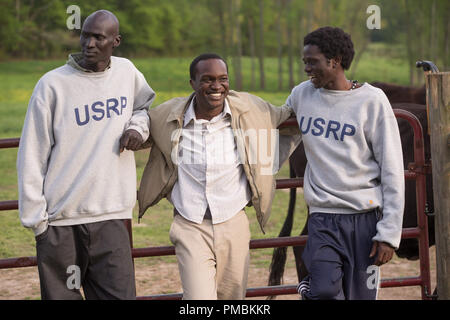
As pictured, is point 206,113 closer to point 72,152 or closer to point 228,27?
point 72,152

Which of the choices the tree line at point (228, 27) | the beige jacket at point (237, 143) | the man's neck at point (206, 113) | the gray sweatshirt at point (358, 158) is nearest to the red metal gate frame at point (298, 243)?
the beige jacket at point (237, 143)

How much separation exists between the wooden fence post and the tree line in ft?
73.4

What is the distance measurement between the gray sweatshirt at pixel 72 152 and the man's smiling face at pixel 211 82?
1.16 ft

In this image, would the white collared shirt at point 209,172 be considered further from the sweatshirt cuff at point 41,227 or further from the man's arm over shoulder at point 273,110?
the sweatshirt cuff at point 41,227

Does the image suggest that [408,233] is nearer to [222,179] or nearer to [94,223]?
[222,179]

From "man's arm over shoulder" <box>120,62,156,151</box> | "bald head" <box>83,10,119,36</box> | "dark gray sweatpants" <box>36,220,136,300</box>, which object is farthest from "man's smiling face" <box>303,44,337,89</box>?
"dark gray sweatpants" <box>36,220,136,300</box>

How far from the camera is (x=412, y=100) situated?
20.2 ft

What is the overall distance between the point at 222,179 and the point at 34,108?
96cm

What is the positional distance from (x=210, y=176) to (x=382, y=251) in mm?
909

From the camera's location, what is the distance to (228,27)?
1359 inches

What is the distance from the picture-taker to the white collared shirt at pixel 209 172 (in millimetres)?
3062

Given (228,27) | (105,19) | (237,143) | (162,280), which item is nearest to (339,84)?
(237,143)

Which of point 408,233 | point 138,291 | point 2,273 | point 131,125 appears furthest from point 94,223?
point 2,273

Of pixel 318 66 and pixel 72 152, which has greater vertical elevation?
pixel 318 66
